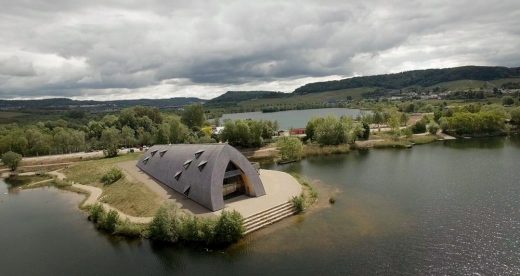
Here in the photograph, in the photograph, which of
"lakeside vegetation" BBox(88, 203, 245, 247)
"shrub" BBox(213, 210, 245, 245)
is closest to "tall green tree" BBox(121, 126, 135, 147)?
"lakeside vegetation" BBox(88, 203, 245, 247)

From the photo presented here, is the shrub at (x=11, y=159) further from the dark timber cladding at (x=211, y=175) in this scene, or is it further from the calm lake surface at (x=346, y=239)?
the dark timber cladding at (x=211, y=175)

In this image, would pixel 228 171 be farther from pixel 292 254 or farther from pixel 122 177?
pixel 122 177

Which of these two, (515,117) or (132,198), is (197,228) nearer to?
(132,198)

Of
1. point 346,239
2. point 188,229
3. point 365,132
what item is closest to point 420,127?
point 365,132

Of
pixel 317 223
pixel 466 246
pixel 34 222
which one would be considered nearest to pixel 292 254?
pixel 317 223

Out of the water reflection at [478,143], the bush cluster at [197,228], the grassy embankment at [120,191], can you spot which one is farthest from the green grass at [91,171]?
the water reflection at [478,143]

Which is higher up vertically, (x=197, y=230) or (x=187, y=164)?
(x=187, y=164)

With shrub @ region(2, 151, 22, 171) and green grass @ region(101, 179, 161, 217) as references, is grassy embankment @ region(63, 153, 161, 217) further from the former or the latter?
shrub @ region(2, 151, 22, 171)
